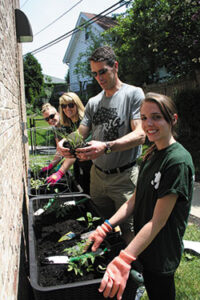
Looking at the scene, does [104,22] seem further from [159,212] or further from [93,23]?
[159,212]

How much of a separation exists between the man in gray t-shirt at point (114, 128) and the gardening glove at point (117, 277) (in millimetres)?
936

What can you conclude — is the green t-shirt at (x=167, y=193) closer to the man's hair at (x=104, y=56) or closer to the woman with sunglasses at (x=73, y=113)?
the man's hair at (x=104, y=56)

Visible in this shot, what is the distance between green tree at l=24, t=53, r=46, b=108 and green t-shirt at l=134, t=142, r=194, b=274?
31.8 meters

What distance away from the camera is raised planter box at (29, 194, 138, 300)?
3.84ft

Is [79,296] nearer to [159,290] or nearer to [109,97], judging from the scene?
[159,290]

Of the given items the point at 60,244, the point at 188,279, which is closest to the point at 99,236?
the point at 60,244

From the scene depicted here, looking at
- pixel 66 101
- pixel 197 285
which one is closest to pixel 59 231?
pixel 197 285

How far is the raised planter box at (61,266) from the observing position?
1170 mm

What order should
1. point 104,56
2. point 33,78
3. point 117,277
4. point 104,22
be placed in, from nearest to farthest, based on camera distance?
1. point 117,277
2. point 104,56
3. point 104,22
4. point 33,78

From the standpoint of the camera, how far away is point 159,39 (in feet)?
28.8

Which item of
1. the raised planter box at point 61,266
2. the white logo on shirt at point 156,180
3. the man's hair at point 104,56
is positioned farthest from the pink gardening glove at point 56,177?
the white logo on shirt at point 156,180

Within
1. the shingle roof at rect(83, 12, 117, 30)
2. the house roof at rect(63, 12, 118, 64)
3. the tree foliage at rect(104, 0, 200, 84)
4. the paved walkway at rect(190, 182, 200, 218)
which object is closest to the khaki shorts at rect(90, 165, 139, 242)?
the paved walkway at rect(190, 182, 200, 218)

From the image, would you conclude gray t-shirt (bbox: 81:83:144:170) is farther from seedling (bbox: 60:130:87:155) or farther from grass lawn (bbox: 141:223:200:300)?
grass lawn (bbox: 141:223:200:300)

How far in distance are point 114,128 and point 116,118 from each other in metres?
0.09
